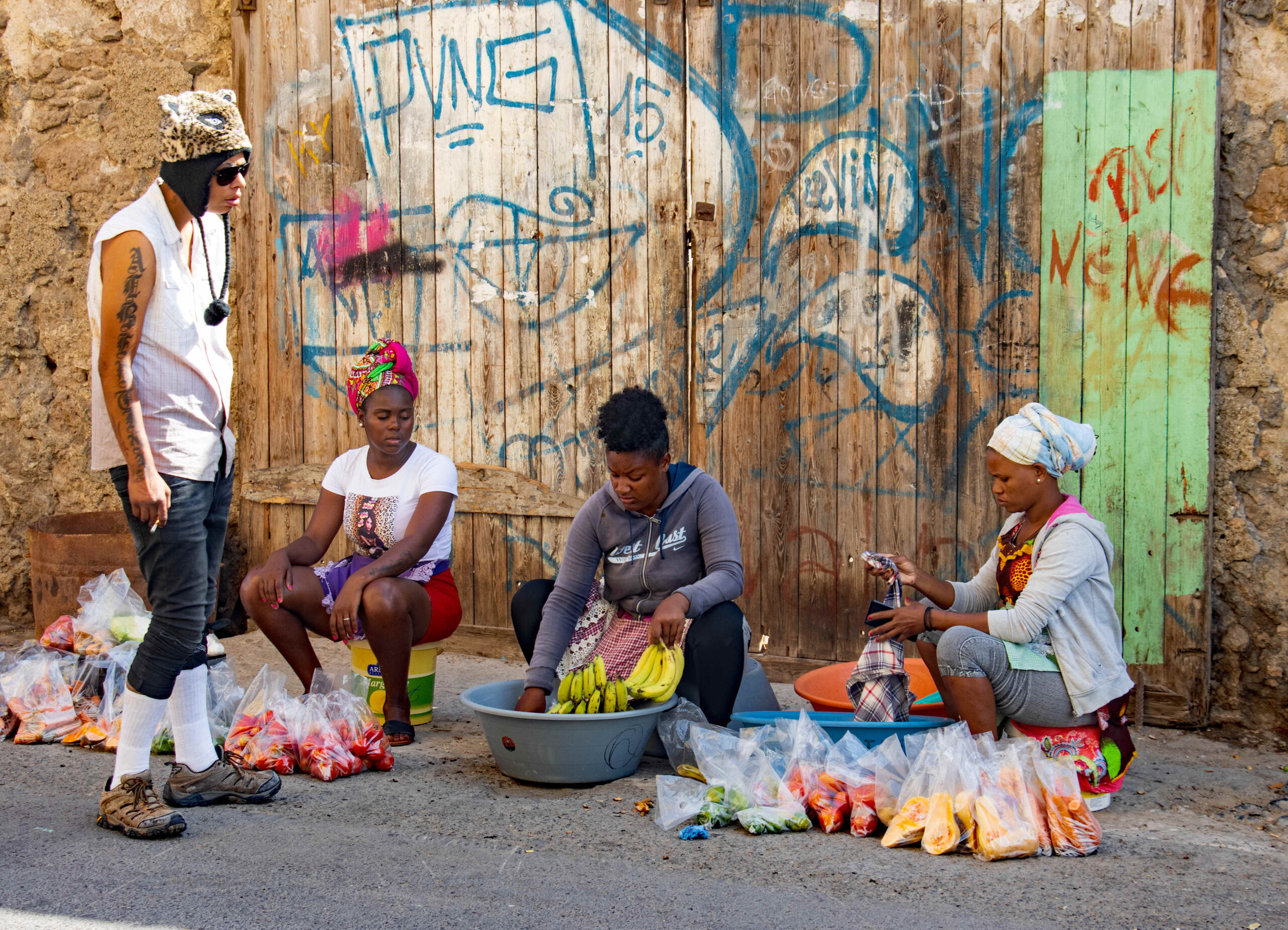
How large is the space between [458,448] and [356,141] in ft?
5.07

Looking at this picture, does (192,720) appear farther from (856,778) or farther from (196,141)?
(856,778)

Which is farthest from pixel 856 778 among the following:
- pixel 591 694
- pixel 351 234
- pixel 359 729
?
pixel 351 234

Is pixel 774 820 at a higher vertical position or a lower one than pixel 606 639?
lower

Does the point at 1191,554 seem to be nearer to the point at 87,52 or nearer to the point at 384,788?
the point at 384,788

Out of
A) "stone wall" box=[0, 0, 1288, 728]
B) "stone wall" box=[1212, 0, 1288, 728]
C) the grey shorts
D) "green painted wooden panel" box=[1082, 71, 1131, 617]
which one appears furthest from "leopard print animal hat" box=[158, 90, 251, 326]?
"stone wall" box=[1212, 0, 1288, 728]

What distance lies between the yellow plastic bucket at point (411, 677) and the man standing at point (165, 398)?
2.96 feet

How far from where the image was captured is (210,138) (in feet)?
9.75

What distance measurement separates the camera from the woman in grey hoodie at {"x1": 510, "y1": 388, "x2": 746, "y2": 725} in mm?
3566

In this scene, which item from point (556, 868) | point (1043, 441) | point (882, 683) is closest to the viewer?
point (556, 868)

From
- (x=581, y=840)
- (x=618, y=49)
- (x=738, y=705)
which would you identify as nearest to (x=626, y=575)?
(x=738, y=705)

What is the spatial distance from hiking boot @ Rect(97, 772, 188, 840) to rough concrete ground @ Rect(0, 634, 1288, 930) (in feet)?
0.12

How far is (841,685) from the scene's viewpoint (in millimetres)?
4156

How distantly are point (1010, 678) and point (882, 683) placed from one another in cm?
43

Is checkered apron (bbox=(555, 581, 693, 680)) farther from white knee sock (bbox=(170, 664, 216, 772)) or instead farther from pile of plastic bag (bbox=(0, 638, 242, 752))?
pile of plastic bag (bbox=(0, 638, 242, 752))
